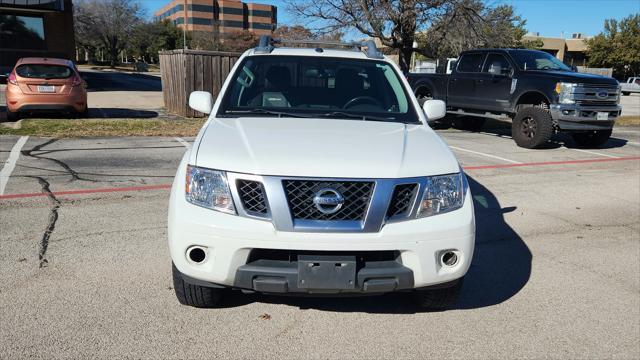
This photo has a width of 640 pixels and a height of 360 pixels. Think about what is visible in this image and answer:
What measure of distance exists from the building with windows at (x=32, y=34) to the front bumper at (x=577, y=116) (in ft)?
78.6

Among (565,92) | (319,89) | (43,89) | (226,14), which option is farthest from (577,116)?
(226,14)

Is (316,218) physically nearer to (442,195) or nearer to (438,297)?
(442,195)

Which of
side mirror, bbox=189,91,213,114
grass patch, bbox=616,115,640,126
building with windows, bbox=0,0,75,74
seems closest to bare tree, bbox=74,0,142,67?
building with windows, bbox=0,0,75,74

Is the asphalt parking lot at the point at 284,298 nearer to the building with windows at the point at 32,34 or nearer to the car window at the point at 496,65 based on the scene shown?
the car window at the point at 496,65

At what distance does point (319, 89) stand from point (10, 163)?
214 inches

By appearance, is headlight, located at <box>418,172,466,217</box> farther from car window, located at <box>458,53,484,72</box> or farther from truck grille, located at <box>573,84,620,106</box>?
car window, located at <box>458,53,484,72</box>

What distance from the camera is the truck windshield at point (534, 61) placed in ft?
38.0

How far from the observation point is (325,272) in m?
2.74

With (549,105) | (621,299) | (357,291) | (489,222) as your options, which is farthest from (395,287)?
(549,105)

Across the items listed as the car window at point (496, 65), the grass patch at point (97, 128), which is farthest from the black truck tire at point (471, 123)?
the grass patch at point (97, 128)

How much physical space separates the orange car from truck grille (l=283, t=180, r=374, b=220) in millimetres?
10598

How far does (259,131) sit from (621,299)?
9.78 ft

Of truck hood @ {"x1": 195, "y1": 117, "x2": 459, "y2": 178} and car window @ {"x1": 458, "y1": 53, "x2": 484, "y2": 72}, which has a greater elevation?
car window @ {"x1": 458, "y1": 53, "x2": 484, "y2": 72}

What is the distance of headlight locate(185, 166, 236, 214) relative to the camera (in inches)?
111
